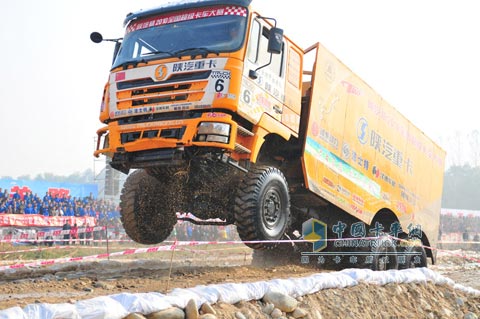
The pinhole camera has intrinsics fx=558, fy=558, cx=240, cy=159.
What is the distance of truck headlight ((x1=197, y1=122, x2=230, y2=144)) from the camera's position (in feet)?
24.0

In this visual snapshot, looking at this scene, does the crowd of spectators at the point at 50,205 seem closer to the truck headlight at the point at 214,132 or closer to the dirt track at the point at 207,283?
the dirt track at the point at 207,283

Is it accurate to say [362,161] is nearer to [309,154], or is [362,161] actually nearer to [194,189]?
[309,154]

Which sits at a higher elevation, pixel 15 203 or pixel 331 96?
pixel 331 96

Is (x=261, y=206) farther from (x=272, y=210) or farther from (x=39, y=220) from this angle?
(x=39, y=220)

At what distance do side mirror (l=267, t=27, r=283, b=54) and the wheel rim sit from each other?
2.02m

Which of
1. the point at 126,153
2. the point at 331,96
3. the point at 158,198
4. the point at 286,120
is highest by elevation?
the point at 331,96

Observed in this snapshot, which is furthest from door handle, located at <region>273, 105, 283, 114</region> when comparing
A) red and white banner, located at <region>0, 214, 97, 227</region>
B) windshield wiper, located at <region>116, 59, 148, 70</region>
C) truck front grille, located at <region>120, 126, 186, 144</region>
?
red and white banner, located at <region>0, 214, 97, 227</region>

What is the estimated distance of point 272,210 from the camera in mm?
8219

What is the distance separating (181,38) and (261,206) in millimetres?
2699

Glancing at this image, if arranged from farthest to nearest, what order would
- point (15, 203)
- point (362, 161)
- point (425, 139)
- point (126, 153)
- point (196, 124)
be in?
1. point (15, 203)
2. point (425, 139)
3. point (362, 161)
4. point (126, 153)
5. point (196, 124)

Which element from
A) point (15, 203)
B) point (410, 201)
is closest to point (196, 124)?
point (410, 201)

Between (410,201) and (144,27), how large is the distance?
7.01m

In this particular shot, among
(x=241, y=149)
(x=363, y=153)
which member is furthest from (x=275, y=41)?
(x=363, y=153)

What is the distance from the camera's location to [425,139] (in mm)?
13133
